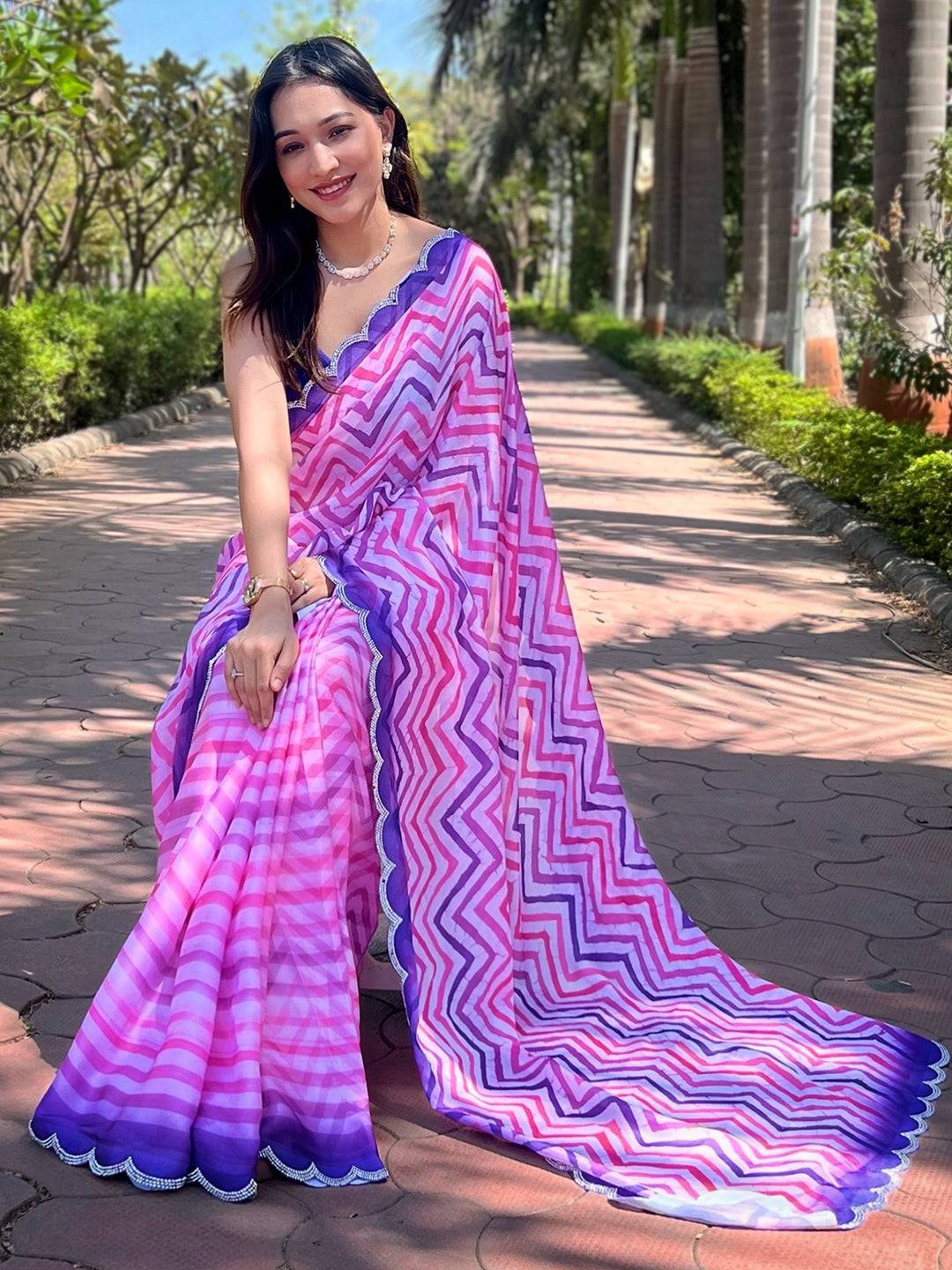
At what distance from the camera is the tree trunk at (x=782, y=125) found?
14.1m

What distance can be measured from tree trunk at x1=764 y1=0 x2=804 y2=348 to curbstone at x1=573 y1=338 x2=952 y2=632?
63.8 inches

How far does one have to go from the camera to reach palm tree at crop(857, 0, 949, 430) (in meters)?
9.93

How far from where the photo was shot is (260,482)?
2.76 m

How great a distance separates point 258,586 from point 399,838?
18.9 inches

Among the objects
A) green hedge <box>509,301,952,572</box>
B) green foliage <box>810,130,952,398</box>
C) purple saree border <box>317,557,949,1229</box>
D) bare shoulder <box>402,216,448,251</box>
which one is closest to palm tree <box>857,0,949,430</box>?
green foliage <box>810,130,952,398</box>

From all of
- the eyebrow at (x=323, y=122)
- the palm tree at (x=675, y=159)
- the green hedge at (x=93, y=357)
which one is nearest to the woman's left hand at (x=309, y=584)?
the eyebrow at (x=323, y=122)

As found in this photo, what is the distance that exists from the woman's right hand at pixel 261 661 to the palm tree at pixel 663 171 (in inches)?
762

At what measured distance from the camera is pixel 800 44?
1395 cm

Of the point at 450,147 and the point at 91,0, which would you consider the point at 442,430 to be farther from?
the point at 450,147

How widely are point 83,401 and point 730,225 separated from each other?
62.6ft

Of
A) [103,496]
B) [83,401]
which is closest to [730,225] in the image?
[83,401]

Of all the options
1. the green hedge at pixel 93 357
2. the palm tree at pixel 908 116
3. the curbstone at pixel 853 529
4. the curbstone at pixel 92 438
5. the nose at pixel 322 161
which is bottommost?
the curbstone at pixel 853 529

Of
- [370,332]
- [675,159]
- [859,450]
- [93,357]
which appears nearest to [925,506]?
[859,450]

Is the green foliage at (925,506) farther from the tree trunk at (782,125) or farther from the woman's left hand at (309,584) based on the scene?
the tree trunk at (782,125)
